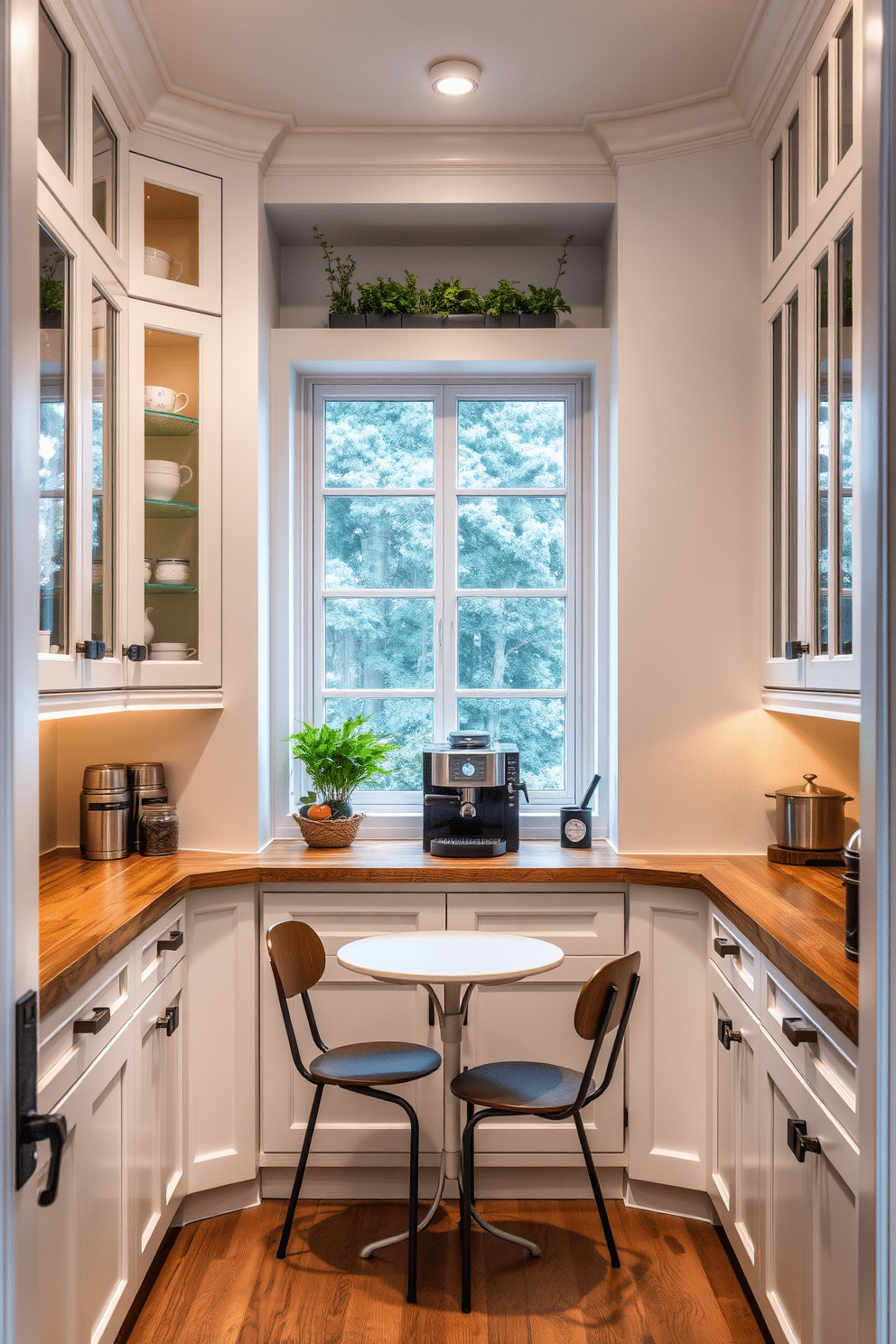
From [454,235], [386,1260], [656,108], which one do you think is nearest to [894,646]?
[386,1260]

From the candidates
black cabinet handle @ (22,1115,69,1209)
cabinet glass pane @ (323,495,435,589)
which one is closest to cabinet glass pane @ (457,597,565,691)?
cabinet glass pane @ (323,495,435,589)

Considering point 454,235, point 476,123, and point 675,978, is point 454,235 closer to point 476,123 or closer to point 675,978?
point 476,123

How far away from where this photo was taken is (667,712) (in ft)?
9.88

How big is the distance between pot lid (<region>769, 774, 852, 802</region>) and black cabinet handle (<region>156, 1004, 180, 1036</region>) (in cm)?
168

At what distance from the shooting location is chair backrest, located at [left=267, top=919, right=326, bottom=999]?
8.02 feet

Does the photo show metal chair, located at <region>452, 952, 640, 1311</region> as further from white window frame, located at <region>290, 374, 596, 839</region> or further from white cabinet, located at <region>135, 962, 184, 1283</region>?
white window frame, located at <region>290, 374, 596, 839</region>

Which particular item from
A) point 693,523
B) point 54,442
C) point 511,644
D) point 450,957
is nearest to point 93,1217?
point 450,957

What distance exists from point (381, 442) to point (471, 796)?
127 cm

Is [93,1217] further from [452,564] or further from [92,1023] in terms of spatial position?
[452,564]

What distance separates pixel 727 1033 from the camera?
2.45 m

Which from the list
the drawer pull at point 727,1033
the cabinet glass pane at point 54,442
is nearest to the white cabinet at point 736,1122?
the drawer pull at point 727,1033

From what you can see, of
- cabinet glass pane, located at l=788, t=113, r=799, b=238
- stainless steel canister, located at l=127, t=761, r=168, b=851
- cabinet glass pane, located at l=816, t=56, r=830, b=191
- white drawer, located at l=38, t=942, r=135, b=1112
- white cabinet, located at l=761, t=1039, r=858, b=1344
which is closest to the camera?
white cabinet, located at l=761, t=1039, r=858, b=1344

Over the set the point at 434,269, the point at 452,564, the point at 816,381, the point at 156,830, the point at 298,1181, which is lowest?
the point at 298,1181

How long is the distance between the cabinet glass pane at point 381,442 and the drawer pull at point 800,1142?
7.56 feet
